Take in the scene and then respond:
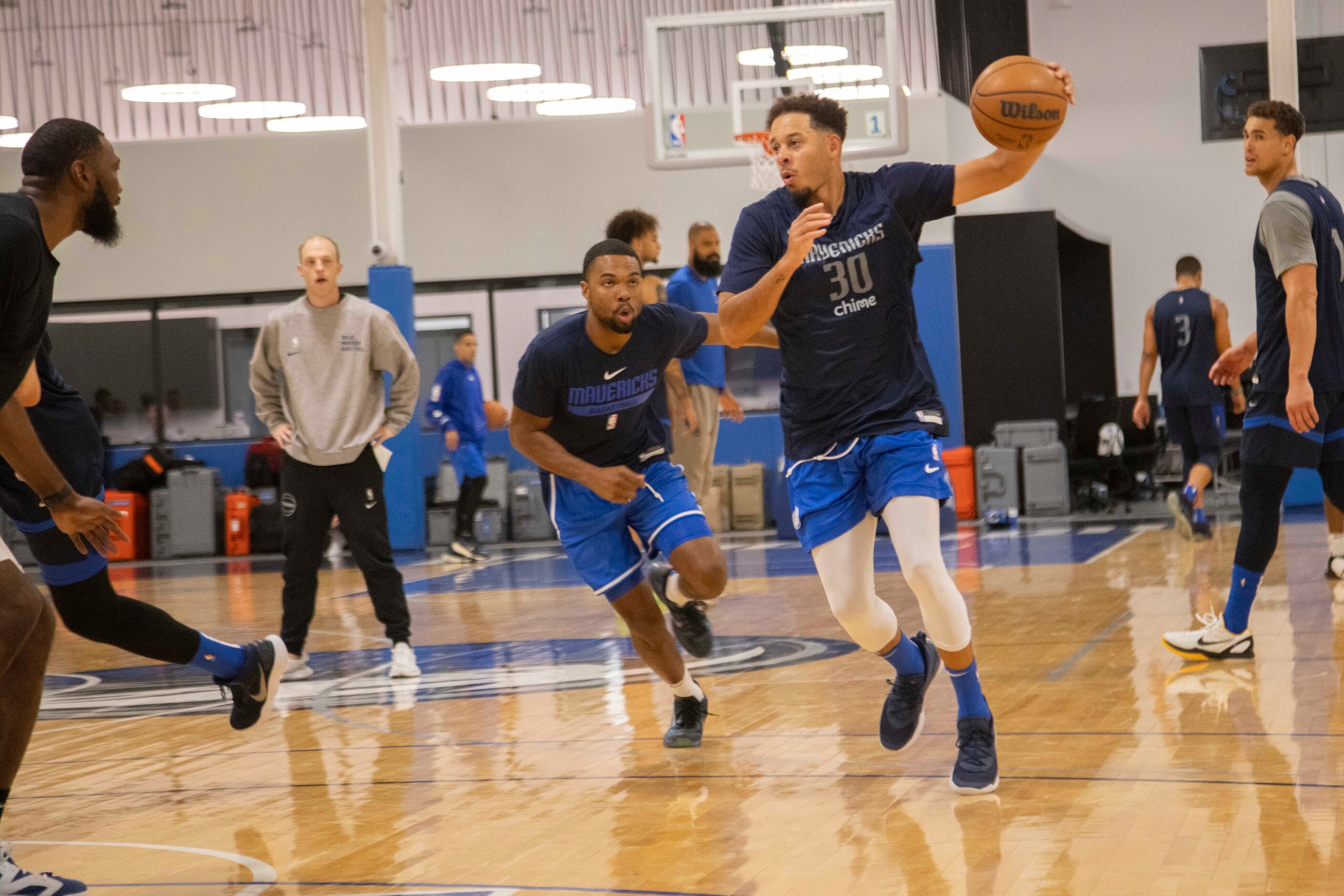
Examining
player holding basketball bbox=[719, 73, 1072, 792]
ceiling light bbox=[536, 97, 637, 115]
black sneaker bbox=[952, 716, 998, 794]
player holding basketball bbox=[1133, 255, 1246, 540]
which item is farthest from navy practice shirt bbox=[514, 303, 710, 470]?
ceiling light bbox=[536, 97, 637, 115]

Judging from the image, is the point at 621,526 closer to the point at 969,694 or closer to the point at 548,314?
the point at 969,694

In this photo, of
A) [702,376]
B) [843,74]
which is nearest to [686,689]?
[702,376]

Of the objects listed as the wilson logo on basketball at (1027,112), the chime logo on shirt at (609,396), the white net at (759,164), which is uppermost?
the white net at (759,164)

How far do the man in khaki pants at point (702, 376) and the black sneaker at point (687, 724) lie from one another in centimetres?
320

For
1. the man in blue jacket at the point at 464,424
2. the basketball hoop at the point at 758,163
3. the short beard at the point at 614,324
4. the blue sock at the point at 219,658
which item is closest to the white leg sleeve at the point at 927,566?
the short beard at the point at 614,324

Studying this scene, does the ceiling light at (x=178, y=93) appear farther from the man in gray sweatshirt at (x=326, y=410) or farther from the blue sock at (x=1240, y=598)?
the blue sock at (x=1240, y=598)

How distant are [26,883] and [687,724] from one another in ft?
6.81

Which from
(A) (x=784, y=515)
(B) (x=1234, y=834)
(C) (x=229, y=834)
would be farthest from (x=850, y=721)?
(A) (x=784, y=515)

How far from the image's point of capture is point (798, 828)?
3545 millimetres

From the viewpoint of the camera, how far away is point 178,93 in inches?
564

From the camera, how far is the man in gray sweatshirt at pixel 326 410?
617 centimetres

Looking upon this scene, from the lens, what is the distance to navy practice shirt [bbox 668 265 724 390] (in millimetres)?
7961

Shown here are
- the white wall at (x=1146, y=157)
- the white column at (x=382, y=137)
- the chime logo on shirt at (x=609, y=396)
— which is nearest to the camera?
the chime logo on shirt at (x=609, y=396)

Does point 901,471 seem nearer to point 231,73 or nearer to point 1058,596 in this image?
point 1058,596
